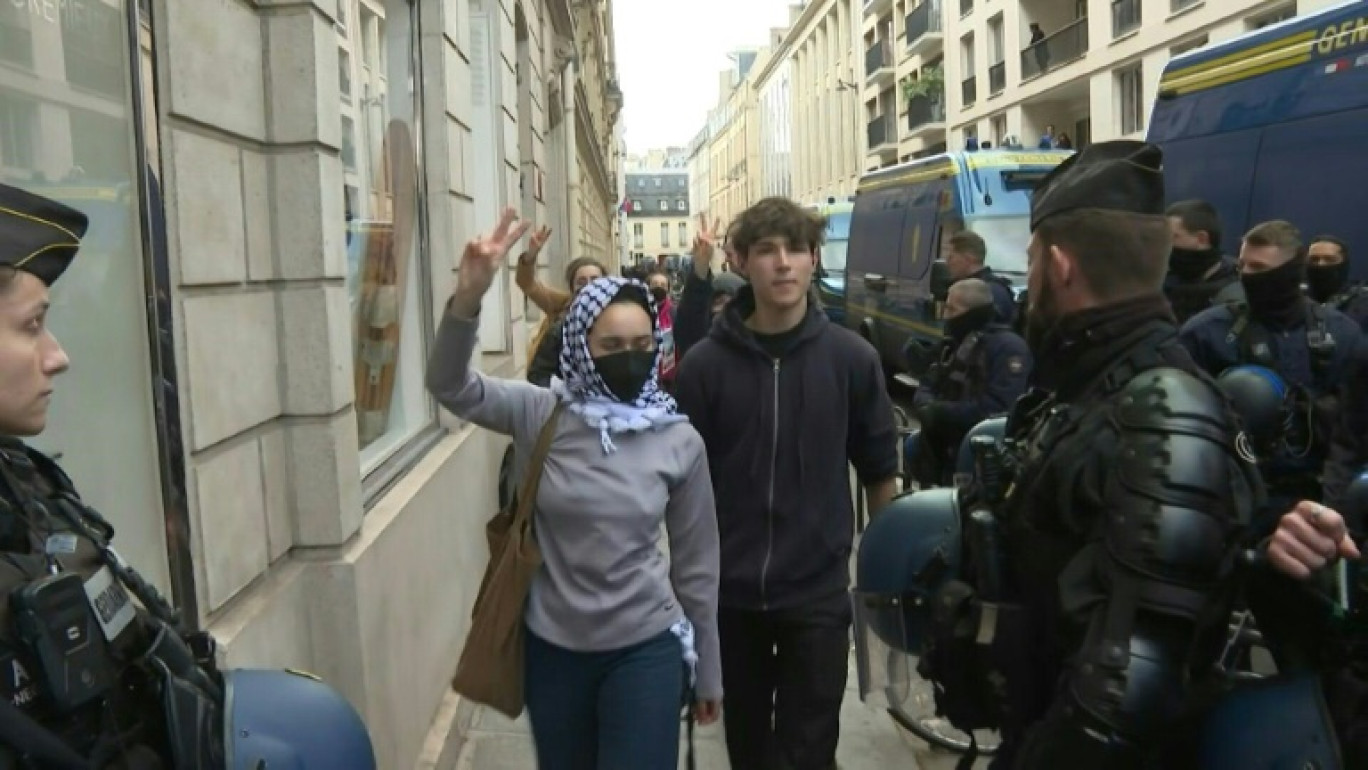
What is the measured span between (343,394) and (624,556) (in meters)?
1.18

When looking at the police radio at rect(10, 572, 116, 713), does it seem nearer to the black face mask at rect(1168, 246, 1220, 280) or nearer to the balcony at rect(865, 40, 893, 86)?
the black face mask at rect(1168, 246, 1220, 280)

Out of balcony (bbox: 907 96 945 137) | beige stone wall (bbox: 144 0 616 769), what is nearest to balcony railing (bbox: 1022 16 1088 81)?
balcony (bbox: 907 96 945 137)

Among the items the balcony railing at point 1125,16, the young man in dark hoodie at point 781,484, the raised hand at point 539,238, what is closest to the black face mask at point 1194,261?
the young man in dark hoodie at point 781,484

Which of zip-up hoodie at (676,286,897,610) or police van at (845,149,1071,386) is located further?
police van at (845,149,1071,386)

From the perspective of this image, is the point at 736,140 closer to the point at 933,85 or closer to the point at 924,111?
the point at 924,111

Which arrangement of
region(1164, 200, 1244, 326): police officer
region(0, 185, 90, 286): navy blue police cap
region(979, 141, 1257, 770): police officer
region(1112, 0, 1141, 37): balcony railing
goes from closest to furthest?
region(0, 185, 90, 286): navy blue police cap → region(979, 141, 1257, 770): police officer → region(1164, 200, 1244, 326): police officer → region(1112, 0, 1141, 37): balcony railing

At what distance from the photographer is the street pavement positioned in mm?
4434

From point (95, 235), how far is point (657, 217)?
11155cm

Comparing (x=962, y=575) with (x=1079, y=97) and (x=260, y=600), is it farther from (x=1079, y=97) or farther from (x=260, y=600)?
(x=1079, y=97)

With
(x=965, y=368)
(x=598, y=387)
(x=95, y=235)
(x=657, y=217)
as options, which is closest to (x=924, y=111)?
(x=965, y=368)

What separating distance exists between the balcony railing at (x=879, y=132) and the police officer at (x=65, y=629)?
138 ft

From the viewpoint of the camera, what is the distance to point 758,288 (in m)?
3.25

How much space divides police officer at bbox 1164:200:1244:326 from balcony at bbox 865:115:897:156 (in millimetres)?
37256

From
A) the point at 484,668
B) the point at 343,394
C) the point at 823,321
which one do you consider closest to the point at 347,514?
the point at 343,394
